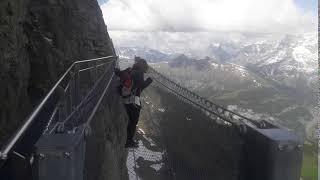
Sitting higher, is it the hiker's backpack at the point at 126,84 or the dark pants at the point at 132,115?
the hiker's backpack at the point at 126,84

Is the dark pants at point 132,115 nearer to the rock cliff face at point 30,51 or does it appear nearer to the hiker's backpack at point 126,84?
the hiker's backpack at point 126,84

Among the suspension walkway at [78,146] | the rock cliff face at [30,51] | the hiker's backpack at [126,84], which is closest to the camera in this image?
the suspension walkway at [78,146]

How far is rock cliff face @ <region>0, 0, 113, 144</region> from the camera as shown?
11.1m

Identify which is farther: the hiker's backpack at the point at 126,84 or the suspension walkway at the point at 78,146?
the hiker's backpack at the point at 126,84

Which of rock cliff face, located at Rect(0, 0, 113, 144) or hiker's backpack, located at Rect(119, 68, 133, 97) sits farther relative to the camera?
hiker's backpack, located at Rect(119, 68, 133, 97)

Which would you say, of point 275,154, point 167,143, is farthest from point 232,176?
point 167,143

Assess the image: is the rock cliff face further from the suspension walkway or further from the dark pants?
the dark pants

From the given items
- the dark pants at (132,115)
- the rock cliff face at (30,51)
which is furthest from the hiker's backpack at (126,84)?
the rock cliff face at (30,51)

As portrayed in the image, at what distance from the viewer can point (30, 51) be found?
48.6 ft

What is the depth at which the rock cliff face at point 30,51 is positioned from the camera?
36.4ft

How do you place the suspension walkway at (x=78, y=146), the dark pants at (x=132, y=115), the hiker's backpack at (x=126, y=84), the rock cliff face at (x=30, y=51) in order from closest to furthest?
the suspension walkway at (x=78, y=146) → the rock cliff face at (x=30, y=51) → the hiker's backpack at (x=126, y=84) → the dark pants at (x=132, y=115)

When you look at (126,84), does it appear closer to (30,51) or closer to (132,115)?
(132,115)

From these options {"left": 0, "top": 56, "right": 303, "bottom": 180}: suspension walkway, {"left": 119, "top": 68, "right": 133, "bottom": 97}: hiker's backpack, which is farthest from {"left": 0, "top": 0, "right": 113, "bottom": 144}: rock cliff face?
{"left": 119, "top": 68, "right": 133, "bottom": 97}: hiker's backpack

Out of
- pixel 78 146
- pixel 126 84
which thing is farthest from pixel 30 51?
pixel 78 146
